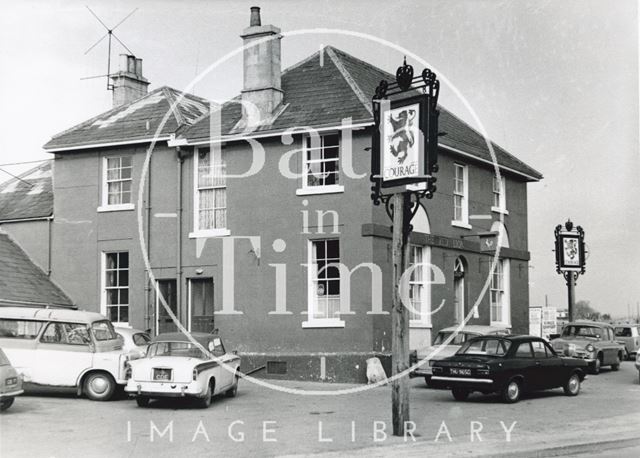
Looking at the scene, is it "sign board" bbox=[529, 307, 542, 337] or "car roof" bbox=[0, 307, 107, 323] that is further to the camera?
"sign board" bbox=[529, 307, 542, 337]

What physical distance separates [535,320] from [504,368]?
11965 millimetres

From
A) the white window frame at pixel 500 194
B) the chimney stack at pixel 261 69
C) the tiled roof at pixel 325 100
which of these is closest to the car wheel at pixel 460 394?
the tiled roof at pixel 325 100

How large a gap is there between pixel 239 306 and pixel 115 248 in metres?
4.60

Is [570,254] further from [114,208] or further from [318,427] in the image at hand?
[318,427]

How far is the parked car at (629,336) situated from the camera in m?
35.0

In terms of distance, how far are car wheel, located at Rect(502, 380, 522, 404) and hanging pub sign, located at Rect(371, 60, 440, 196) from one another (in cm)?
606

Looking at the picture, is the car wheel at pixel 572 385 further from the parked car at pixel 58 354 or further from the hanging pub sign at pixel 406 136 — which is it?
the parked car at pixel 58 354

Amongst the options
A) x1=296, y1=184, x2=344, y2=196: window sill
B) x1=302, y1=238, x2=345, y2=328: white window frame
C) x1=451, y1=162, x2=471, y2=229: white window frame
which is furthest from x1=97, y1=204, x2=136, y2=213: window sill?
x1=451, y1=162, x2=471, y2=229: white window frame

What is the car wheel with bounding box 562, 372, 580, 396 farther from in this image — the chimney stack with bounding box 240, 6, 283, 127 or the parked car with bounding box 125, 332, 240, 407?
the chimney stack with bounding box 240, 6, 283, 127

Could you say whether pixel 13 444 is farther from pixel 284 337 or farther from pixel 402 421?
pixel 284 337

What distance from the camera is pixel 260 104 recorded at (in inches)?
949

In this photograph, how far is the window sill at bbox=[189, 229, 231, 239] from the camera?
23969 millimetres

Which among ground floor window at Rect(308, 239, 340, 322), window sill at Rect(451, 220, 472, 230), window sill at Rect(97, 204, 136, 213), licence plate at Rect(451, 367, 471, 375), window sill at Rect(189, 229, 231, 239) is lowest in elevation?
licence plate at Rect(451, 367, 471, 375)

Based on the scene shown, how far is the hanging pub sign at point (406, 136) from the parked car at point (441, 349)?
7810 millimetres
